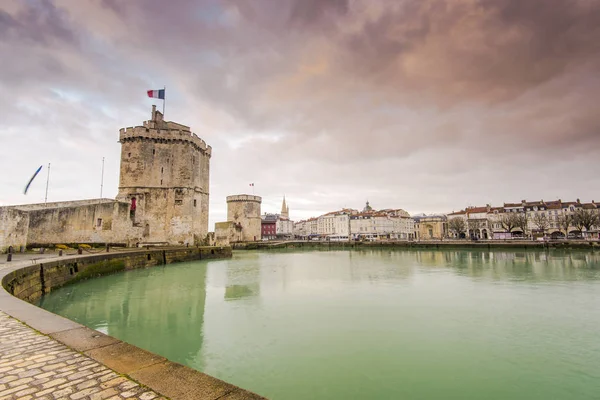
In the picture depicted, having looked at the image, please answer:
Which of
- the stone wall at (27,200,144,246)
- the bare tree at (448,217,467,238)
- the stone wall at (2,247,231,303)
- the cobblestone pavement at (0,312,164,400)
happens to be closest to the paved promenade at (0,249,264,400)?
the cobblestone pavement at (0,312,164,400)

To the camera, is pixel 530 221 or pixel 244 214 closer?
pixel 244 214

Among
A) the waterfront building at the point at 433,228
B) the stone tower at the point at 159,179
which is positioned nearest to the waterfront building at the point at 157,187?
the stone tower at the point at 159,179

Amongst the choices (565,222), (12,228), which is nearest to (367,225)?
(565,222)

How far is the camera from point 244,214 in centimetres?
5450

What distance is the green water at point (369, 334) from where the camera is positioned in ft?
17.9

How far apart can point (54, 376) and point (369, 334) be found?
649cm

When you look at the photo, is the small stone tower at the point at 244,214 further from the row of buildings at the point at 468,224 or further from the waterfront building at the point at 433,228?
the waterfront building at the point at 433,228

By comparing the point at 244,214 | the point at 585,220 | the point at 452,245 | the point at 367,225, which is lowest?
the point at 452,245

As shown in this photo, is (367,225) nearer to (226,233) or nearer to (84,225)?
(226,233)

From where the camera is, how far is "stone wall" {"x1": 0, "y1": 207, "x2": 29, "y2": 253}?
16.9 meters

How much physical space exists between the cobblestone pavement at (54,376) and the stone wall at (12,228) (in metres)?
17.4

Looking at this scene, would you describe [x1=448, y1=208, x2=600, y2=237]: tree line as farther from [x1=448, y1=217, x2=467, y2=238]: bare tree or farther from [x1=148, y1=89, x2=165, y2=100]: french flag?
[x1=148, y1=89, x2=165, y2=100]: french flag

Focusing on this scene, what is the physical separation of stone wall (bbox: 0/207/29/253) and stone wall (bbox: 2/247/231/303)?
4.87 meters

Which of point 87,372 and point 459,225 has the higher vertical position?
point 459,225
